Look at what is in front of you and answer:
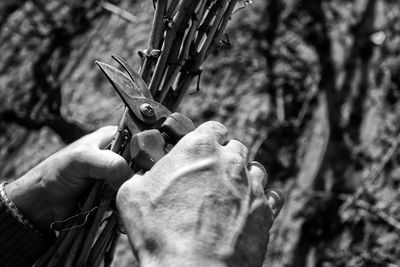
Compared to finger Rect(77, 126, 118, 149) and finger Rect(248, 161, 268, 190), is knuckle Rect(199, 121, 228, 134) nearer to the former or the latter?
finger Rect(248, 161, 268, 190)

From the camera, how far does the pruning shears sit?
1352 mm

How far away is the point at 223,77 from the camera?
3.25 m

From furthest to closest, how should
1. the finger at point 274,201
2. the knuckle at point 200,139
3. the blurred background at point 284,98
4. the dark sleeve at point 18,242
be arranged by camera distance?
the blurred background at point 284,98, the dark sleeve at point 18,242, the finger at point 274,201, the knuckle at point 200,139

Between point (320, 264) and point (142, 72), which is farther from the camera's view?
point (320, 264)

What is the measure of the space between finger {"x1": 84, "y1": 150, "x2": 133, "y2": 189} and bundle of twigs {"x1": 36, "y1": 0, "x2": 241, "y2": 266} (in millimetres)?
53

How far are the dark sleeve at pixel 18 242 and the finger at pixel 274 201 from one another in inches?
20.8

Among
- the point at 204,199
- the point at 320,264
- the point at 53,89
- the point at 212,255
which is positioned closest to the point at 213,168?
the point at 204,199

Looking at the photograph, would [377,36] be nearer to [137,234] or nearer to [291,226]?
[291,226]

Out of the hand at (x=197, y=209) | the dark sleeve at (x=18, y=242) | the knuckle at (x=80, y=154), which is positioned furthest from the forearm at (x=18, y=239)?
the hand at (x=197, y=209)

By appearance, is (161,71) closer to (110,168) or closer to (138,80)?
(138,80)

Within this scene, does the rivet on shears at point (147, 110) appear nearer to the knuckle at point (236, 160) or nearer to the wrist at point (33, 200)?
the knuckle at point (236, 160)

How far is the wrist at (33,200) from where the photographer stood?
61.2 inches

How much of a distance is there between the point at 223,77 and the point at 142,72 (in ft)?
5.75

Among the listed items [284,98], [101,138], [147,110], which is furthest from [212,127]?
[284,98]
